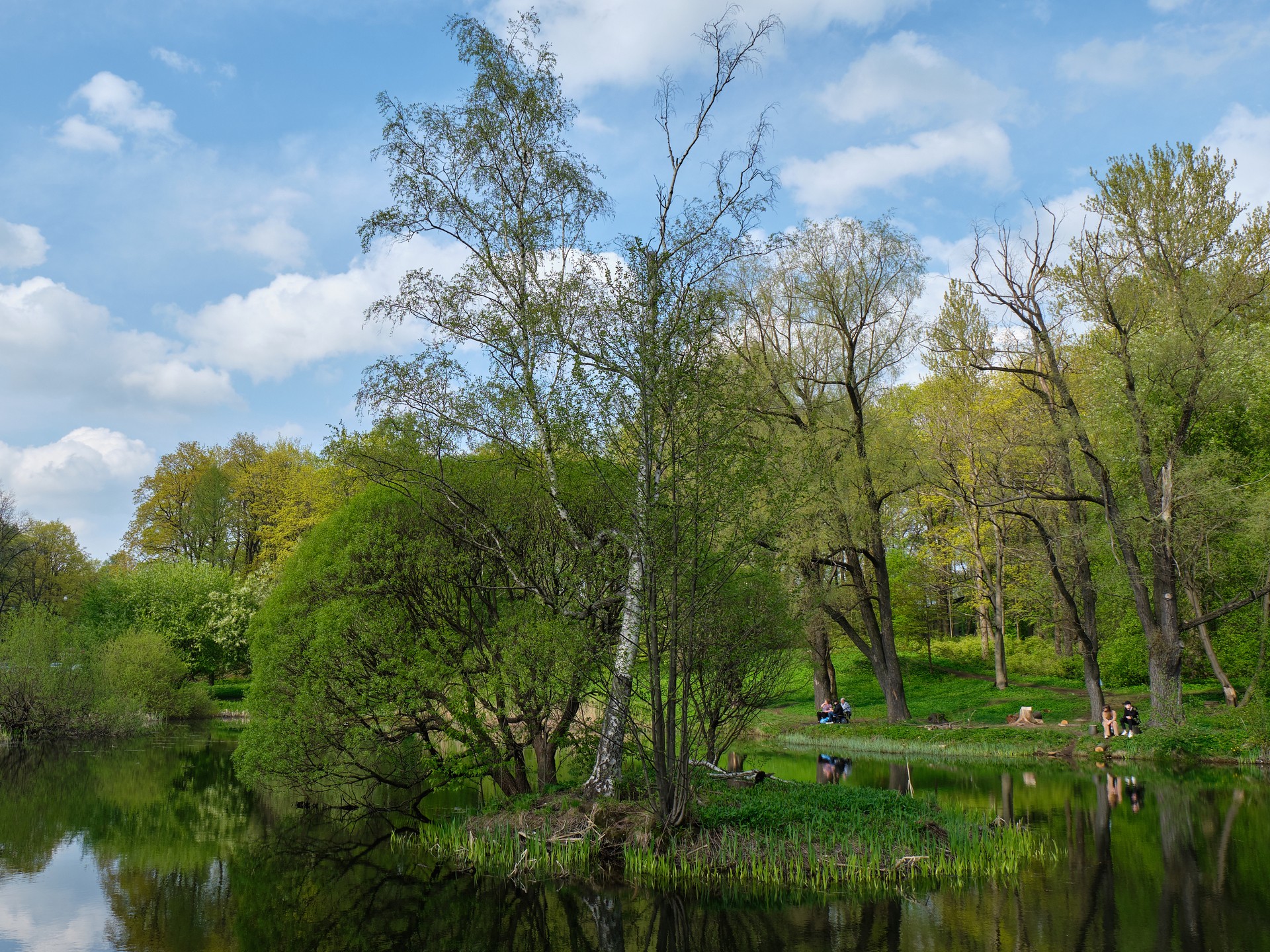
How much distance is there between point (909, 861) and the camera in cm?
1100

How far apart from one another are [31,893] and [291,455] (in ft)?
139

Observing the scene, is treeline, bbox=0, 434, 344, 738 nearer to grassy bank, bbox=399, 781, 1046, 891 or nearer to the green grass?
the green grass

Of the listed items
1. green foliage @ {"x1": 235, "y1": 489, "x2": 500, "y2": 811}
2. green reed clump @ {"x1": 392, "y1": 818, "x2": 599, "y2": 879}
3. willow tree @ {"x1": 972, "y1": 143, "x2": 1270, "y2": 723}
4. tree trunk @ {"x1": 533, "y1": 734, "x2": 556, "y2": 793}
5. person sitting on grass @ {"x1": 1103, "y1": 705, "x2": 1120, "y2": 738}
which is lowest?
person sitting on grass @ {"x1": 1103, "y1": 705, "x2": 1120, "y2": 738}

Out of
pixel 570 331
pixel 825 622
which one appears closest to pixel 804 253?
pixel 825 622

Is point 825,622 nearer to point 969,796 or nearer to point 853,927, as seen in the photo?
point 969,796

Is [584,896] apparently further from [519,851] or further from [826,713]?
[826,713]

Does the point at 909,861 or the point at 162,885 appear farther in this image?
the point at 162,885

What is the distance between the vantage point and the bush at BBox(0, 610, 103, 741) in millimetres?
30109

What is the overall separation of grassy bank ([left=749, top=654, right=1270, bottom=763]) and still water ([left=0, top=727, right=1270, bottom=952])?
3356 mm

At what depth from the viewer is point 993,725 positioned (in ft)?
90.3

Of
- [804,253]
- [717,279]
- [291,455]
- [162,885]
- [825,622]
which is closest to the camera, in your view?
[162,885]

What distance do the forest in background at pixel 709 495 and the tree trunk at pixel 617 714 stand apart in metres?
0.07

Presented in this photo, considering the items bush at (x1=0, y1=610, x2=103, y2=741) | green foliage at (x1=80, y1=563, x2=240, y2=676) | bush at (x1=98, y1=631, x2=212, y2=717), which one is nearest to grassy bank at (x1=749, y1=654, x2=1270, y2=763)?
bush at (x1=98, y1=631, x2=212, y2=717)

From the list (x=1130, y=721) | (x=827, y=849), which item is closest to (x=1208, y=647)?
(x=1130, y=721)
